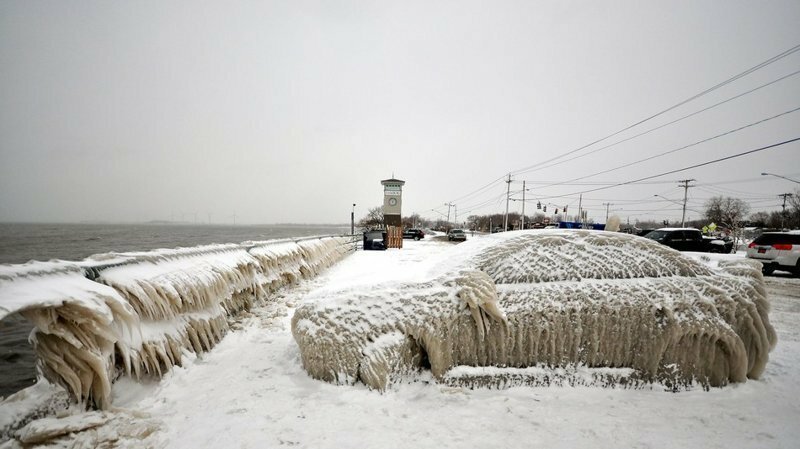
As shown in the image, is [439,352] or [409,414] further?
[439,352]

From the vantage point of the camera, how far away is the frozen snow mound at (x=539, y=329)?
8.75 feet

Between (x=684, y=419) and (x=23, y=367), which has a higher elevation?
(x=684, y=419)

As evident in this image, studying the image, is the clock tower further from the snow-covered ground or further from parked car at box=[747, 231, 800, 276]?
the snow-covered ground

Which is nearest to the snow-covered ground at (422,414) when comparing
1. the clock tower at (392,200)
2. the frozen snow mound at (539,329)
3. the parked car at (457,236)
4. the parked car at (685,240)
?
the frozen snow mound at (539,329)

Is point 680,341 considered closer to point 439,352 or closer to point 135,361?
point 439,352

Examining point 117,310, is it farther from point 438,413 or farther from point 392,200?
point 392,200

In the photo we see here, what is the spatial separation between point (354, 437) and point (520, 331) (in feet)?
5.44

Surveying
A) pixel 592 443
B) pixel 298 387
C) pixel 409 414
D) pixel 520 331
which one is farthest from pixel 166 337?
pixel 592 443

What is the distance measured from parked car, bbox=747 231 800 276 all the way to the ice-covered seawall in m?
15.7

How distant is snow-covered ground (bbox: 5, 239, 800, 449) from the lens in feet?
6.52

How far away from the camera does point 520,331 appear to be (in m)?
2.77

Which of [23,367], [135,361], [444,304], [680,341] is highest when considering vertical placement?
[444,304]

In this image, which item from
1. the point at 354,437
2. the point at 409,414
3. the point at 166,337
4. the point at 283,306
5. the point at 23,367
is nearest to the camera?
the point at 354,437

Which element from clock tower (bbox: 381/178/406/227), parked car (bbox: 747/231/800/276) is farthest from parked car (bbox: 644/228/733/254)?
clock tower (bbox: 381/178/406/227)
